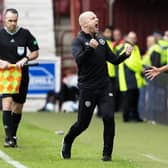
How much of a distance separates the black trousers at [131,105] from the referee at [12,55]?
5.80 metres

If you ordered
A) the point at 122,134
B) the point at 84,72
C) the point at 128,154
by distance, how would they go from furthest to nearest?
1. the point at 122,134
2. the point at 128,154
3. the point at 84,72

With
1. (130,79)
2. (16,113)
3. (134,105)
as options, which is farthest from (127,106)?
(16,113)

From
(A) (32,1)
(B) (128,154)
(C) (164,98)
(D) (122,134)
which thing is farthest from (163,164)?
(A) (32,1)

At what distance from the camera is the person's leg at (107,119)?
34.0 ft

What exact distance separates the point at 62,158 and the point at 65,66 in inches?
529

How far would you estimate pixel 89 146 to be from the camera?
12555 millimetres

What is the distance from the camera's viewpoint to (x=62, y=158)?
10.8 metres

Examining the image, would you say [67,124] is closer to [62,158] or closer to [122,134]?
[122,134]

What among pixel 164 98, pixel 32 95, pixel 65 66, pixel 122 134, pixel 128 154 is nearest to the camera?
pixel 128 154

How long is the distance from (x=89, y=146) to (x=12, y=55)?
6.17 feet

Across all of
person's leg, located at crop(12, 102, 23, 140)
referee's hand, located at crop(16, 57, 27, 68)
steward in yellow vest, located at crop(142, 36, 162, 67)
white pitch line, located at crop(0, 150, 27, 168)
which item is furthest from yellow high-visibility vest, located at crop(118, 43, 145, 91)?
white pitch line, located at crop(0, 150, 27, 168)

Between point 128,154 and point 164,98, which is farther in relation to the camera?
point 164,98

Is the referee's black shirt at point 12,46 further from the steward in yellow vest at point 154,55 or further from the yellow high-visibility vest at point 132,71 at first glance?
the yellow high-visibility vest at point 132,71

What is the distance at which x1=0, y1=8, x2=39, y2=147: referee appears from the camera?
11766mm
